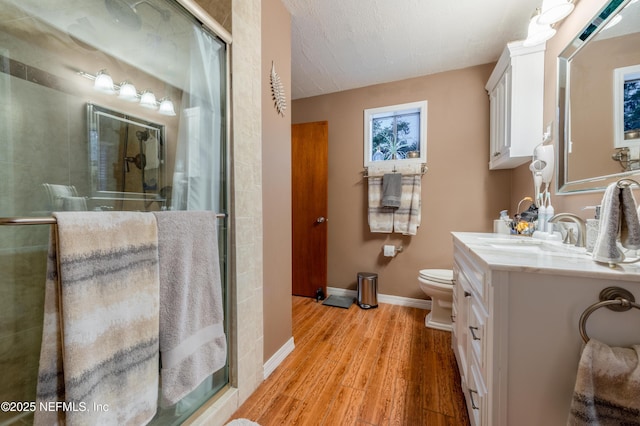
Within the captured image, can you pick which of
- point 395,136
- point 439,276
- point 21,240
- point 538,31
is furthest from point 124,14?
point 439,276

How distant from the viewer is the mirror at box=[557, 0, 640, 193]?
100cm

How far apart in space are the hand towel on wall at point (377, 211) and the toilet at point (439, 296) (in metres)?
0.63

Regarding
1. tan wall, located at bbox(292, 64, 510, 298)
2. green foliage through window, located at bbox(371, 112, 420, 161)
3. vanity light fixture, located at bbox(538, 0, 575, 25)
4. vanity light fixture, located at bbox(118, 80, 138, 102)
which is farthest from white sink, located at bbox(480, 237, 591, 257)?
vanity light fixture, located at bbox(118, 80, 138, 102)

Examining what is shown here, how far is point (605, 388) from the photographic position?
24.4 inches

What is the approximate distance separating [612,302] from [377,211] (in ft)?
6.55

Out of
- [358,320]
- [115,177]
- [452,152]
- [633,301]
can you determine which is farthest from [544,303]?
[452,152]

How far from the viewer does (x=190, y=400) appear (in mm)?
1110

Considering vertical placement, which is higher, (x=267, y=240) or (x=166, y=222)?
(x=166, y=222)

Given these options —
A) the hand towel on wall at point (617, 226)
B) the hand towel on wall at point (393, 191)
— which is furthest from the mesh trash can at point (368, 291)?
the hand towel on wall at point (617, 226)

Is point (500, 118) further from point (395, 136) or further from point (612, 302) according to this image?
point (612, 302)

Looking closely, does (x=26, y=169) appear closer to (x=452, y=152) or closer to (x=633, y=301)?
(x=633, y=301)

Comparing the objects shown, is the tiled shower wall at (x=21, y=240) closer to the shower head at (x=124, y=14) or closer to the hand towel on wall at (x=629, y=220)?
the shower head at (x=124, y=14)

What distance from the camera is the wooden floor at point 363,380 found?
4.02ft

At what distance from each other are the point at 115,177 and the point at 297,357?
5.09ft
